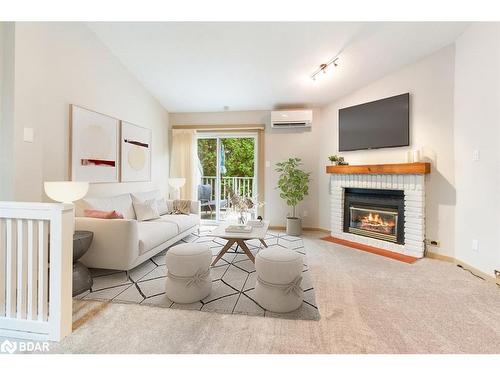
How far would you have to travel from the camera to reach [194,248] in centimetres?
209

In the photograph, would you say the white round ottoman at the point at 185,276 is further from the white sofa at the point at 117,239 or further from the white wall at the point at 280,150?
the white wall at the point at 280,150

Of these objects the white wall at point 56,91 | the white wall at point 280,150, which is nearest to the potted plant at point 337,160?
the white wall at point 280,150

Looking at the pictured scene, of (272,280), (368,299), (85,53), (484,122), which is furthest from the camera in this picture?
(85,53)

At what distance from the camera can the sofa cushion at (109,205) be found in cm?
282

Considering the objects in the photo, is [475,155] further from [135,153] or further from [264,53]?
[135,153]

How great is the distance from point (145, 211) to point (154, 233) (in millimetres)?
771

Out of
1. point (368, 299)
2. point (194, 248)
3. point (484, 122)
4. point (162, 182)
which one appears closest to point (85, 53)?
point (162, 182)

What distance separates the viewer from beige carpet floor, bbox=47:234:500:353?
146 centimetres

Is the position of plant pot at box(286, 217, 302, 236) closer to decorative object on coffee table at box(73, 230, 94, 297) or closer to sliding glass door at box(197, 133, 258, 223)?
sliding glass door at box(197, 133, 258, 223)

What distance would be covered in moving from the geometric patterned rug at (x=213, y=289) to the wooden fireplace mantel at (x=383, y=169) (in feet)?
5.74

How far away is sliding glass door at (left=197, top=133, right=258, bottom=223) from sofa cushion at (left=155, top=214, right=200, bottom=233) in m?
1.27

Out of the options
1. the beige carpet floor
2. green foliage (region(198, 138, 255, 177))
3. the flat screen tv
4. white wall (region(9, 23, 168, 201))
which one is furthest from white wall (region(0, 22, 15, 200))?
the flat screen tv

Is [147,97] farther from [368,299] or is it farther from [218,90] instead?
[368,299]
